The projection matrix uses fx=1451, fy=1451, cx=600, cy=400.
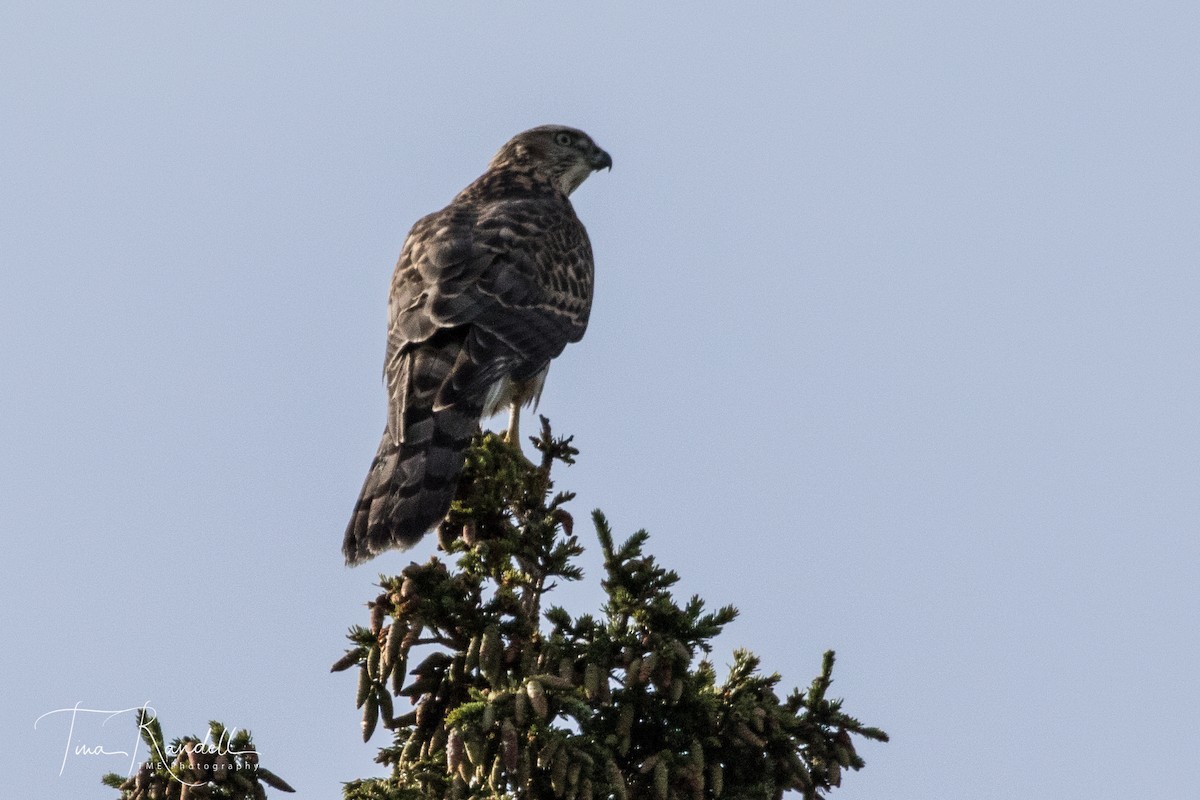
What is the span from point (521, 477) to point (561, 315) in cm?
252

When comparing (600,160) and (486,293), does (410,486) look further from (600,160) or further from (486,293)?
(600,160)

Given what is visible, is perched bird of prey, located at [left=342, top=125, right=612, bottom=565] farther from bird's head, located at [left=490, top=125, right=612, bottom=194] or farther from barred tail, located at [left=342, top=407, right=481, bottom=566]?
bird's head, located at [left=490, top=125, right=612, bottom=194]

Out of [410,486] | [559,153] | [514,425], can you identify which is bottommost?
[410,486]

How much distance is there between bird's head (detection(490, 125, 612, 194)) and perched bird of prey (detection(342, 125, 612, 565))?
50 cm

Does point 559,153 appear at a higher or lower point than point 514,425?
higher

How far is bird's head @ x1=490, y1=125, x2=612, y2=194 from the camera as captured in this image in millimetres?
10055

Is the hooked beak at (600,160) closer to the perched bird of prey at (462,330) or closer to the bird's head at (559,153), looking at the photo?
the bird's head at (559,153)

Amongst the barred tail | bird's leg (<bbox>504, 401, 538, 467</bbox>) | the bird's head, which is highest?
the bird's head

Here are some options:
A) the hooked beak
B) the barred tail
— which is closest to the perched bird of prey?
the barred tail

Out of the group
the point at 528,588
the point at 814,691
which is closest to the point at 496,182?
the point at 528,588

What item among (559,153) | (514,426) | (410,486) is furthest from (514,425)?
(559,153)

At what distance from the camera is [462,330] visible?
7281mm

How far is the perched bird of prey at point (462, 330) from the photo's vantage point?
20.1ft

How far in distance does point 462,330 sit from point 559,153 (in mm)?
3168
